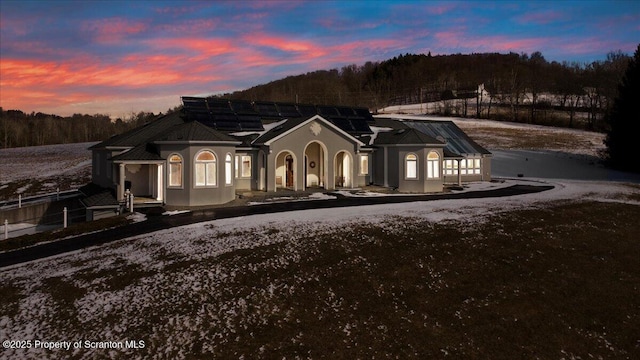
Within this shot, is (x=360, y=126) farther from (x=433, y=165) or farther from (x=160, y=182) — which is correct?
(x=160, y=182)

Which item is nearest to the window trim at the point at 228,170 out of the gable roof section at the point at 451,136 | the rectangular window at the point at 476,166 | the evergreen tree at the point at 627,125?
the gable roof section at the point at 451,136

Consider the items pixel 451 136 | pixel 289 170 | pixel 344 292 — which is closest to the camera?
pixel 344 292

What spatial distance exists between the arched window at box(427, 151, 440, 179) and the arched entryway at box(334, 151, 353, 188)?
579 centimetres

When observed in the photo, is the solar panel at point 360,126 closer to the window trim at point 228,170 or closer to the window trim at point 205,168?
the window trim at point 228,170

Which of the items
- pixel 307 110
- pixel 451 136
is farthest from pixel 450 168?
pixel 307 110

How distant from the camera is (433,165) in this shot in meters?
28.6

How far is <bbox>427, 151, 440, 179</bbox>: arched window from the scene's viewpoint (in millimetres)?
28406

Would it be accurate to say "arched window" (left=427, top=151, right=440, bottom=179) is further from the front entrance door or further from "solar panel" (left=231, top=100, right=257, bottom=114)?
"solar panel" (left=231, top=100, right=257, bottom=114)

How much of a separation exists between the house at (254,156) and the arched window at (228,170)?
0.20 feet

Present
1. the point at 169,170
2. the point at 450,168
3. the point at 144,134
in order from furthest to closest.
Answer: the point at 450,168, the point at 144,134, the point at 169,170

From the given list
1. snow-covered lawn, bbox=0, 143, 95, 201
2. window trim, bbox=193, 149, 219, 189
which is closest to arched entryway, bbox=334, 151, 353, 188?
window trim, bbox=193, 149, 219, 189

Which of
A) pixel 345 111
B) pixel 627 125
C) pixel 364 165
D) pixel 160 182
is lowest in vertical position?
pixel 160 182

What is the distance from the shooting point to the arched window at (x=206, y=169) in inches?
869

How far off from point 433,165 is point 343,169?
6856 mm
